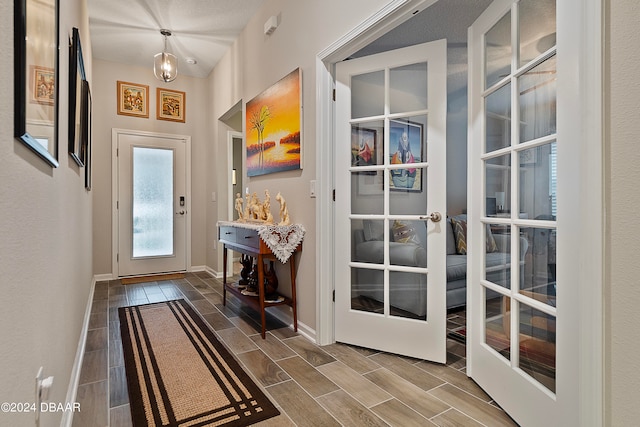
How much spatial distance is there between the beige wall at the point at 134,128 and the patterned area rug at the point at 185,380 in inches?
83.9

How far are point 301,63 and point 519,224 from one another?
1955mm

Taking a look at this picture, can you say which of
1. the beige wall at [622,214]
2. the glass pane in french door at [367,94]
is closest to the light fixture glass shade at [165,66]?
the glass pane in french door at [367,94]

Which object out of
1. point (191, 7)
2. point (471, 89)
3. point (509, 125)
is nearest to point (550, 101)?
point (509, 125)

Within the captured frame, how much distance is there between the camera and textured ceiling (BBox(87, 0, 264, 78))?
328 centimetres

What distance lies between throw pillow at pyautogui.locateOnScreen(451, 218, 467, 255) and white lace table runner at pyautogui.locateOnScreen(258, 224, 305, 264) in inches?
70.4

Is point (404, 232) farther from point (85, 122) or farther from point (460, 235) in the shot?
point (85, 122)

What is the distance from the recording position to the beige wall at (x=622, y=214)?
0.93 meters

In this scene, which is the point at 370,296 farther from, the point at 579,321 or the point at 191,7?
the point at 191,7

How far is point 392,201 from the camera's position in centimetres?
228

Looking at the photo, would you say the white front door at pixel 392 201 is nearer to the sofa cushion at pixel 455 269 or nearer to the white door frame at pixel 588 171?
the white door frame at pixel 588 171

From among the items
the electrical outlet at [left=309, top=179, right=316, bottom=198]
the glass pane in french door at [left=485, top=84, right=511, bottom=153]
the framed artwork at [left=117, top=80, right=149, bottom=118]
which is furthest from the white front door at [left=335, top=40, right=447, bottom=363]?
the framed artwork at [left=117, top=80, right=149, bottom=118]

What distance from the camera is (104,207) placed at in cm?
452

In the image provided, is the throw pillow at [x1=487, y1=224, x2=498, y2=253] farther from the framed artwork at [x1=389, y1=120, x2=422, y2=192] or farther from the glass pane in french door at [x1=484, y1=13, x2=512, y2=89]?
the glass pane in french door at [x1=484, y1=13, x2=512, y2=89]

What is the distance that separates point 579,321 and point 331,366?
137 centimetres
